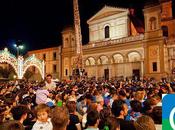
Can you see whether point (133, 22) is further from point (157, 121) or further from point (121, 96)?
point (157, 121)

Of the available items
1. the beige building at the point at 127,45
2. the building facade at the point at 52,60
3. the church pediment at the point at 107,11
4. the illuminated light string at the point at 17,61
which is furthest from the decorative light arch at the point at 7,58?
the building facade at the point at 52,60

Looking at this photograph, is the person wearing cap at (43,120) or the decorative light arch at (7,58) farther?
the decorative light arch at (7,58)

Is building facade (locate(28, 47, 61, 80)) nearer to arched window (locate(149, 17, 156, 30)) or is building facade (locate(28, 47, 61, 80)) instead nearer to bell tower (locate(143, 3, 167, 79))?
bell tower (locate(143, 3, 167, 79))

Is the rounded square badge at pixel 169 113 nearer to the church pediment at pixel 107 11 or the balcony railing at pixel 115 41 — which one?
the balcony railing at pixel 115 41

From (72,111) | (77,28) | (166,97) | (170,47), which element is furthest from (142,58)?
(166,97)

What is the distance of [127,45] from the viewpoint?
4041cm

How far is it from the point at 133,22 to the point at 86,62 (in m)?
10.4

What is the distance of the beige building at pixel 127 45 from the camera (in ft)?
121

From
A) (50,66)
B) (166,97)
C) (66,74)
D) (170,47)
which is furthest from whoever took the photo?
(50,66)

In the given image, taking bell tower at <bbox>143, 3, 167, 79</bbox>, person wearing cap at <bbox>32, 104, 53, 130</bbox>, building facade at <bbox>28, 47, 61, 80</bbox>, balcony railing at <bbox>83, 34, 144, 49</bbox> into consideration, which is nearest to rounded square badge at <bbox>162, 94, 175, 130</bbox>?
person wearing cap at <bbox>32, 104, 53, 130</bbox>

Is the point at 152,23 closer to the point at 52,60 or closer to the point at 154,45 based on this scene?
the point at 154,45

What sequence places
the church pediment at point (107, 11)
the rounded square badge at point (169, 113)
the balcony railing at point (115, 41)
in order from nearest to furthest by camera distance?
the rounded square badge at point (169, 113) → the balcony railing at point (115, 41) → the church pediment at point (107, 11)

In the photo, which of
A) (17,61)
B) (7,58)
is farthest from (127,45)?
(7,58)

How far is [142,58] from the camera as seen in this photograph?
38.8 m
